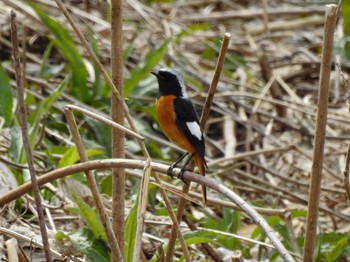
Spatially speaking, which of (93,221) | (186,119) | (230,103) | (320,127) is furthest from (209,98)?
(230,103)

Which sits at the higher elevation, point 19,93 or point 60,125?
point 19,93

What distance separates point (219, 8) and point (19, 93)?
6.54 meters

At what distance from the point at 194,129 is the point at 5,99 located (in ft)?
5.35

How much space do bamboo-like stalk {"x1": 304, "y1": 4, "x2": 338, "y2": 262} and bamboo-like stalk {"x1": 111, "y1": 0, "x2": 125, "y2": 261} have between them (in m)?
0.71

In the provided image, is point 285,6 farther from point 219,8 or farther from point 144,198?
point 144,198

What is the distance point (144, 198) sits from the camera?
2.90 metres

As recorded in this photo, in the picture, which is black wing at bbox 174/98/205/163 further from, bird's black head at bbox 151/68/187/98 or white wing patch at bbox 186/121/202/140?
bird's black head at bbox 151/68/187/98

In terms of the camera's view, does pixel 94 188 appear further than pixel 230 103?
No

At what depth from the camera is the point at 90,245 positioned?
160 inches

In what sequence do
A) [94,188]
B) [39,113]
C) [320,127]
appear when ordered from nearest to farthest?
[320,127] → [94,188] → [39,113]

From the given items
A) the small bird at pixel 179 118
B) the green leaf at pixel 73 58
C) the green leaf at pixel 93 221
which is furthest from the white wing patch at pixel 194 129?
the green leaf at pixel 73 58

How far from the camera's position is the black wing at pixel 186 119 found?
4121 millimetres

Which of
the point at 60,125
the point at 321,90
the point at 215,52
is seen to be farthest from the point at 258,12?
the point at 321,90

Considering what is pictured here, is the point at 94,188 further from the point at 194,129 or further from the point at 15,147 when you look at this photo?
A: the point at 15,147
